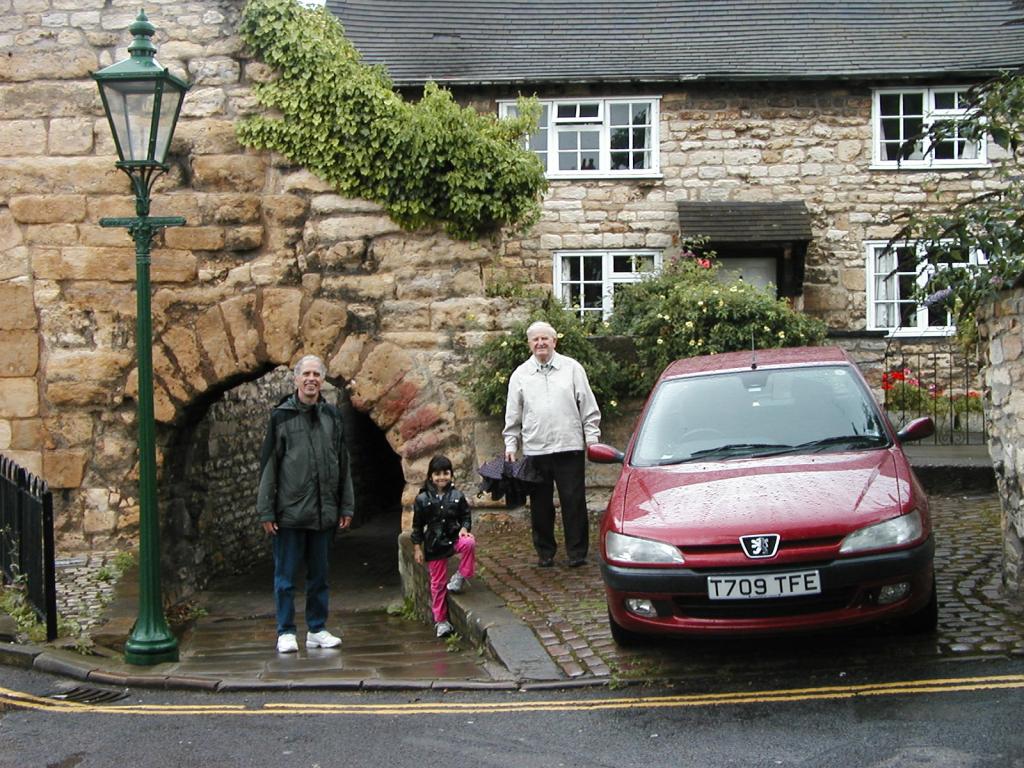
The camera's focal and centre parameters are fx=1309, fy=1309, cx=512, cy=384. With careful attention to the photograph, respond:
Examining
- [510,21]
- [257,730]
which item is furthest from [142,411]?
[510,21]

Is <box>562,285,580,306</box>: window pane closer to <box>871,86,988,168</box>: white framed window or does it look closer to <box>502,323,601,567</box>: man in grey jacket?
<box>871,86,988,168</box>: white framed window

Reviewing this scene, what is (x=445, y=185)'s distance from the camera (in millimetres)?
11016

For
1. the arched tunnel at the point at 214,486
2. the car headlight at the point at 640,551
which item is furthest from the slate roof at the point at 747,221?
the car headlight at the point at 640,551

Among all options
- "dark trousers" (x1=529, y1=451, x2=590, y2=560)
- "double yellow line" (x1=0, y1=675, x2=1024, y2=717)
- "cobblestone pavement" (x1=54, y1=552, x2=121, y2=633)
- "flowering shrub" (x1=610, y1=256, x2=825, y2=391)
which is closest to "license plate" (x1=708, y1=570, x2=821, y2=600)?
"double yellow line" (x1=0, y1=675, x2=1024, y2=717)

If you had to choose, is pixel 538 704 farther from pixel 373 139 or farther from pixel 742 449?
pixel 373 139

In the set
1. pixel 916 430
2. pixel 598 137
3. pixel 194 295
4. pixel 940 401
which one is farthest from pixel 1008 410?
pixel 598 137

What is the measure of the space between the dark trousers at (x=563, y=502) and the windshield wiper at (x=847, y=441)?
2505 mm

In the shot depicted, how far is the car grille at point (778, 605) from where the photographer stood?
6.26m

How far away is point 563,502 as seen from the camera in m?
9.59

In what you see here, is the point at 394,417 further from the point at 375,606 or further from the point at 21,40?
the point at 21,40

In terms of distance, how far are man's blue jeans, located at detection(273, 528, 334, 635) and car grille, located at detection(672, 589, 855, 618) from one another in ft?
10.3

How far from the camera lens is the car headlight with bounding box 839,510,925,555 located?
6.26 m

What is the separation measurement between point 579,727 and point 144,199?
4.40m

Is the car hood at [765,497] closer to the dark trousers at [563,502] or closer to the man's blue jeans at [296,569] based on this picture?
the dark trousers at [563,502]
